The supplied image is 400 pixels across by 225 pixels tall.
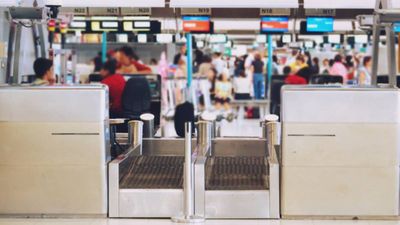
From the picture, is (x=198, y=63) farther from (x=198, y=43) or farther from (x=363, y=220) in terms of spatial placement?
(x=363, y=220)

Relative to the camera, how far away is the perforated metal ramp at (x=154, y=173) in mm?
7957

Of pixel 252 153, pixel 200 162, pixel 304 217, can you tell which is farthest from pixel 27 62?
pixel 304 217

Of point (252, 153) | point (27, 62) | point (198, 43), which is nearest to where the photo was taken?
point (252, 153)

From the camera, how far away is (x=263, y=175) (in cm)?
834

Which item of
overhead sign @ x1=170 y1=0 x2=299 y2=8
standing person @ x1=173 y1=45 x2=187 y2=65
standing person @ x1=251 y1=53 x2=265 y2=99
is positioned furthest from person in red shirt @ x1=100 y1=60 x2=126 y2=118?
standing person @ x1=251 y1=53 x2=265 y2=99

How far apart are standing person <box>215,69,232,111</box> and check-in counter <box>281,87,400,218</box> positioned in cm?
1354

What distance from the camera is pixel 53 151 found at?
25.3ft

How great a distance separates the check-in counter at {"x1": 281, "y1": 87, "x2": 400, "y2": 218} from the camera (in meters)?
7.58

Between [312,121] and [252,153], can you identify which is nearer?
[312,121]

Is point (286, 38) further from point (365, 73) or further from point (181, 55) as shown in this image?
point (365, 73)

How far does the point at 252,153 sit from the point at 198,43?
32.8ft

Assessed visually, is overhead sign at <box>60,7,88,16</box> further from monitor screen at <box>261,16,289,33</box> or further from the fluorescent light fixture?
monitor screen at <box>261,16,289,33</box>

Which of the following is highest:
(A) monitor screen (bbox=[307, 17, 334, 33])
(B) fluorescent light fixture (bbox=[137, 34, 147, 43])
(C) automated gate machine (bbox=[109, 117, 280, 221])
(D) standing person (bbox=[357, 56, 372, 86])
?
(A) monitor screen (bbox=[307, 17, 334, 33])

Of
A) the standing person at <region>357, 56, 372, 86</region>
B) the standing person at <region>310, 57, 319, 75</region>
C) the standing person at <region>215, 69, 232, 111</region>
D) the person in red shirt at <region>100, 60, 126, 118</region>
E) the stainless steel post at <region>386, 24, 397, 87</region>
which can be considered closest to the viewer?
the stainless steel post at <region>386, 24, 397, 87</region>
